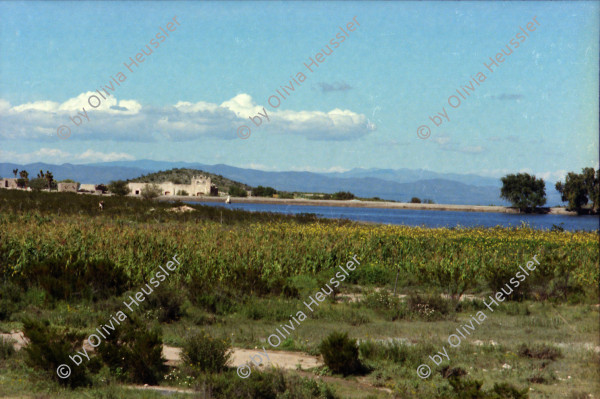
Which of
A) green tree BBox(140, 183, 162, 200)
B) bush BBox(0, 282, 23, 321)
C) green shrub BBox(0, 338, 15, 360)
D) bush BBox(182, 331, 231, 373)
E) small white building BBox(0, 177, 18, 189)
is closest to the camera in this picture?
bush BBox(182, 331, 231, 373)

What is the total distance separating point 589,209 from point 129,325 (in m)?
116

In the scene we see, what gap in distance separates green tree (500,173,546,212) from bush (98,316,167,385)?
366ft

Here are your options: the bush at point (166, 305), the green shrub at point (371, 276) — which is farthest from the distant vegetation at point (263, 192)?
the bush at point (166, 305)

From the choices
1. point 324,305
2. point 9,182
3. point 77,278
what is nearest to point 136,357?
point 324,305

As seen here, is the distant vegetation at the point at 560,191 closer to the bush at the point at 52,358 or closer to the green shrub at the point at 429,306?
the green shrub at the point at 429,306

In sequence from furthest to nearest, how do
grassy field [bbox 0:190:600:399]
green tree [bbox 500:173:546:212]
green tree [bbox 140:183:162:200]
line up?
green tree [bbox 500:173:546:212], green tree [bbox 140:183:162:200], grassy field [bbox 0:190:600:399]

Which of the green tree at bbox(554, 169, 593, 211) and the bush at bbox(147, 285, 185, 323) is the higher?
the green tree at bbox(554, 169, 593, 211)

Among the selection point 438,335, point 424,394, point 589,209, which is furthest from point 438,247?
point 589,209

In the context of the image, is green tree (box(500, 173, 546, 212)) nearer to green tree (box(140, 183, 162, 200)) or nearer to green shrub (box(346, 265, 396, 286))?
green tree (box(140, 183, 162, 200))

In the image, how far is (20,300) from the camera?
1520 cm

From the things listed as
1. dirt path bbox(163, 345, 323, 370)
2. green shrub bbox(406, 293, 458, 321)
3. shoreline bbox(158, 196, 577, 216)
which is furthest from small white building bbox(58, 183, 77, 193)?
dirt path bbox(163, 345, 323, 370)

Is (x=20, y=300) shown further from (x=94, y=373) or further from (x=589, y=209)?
(x=589, y=209)

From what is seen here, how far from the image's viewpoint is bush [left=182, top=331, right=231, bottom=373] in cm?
950

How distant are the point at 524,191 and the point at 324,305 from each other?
350ft
